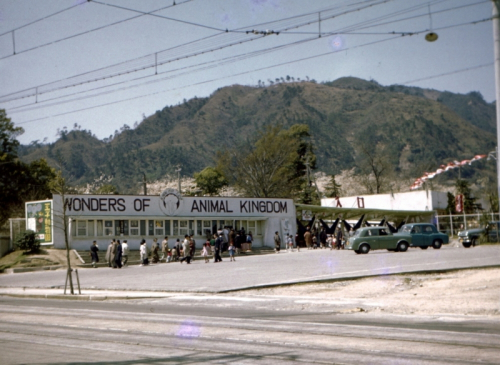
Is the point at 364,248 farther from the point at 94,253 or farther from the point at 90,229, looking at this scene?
the point at 90,229

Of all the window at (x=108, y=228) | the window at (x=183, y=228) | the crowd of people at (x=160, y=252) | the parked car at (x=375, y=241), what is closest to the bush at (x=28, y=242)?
the crowd of people at (x=160, y=252)

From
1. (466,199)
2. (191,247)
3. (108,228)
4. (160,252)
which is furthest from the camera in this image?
(466,199)

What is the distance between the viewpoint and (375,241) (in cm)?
3906

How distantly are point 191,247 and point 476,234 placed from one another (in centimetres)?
2067

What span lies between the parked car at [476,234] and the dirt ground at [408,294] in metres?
21.0

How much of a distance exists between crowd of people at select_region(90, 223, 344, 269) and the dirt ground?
666 inches

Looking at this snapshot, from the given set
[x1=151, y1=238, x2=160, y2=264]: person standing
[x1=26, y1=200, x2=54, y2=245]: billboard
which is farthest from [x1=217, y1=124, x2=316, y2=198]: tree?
[x1=151, y1=238, x2=160, y2=264]: person standing

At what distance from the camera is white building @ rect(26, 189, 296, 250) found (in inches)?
1745

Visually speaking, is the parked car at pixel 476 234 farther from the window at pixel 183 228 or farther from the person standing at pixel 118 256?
the person standing at pixel 118 256

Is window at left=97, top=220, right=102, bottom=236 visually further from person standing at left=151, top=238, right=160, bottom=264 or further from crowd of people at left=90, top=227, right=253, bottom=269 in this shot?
person standing at left=151, top=238, right=160, bottom=264

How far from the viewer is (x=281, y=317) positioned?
1452cm

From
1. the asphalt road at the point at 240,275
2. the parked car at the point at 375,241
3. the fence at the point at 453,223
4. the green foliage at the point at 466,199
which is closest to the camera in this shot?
the asphalt road at the point at 240,275

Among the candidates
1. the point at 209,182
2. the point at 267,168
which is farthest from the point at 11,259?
the point at 209,182

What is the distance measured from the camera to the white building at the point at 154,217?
4431 cm
